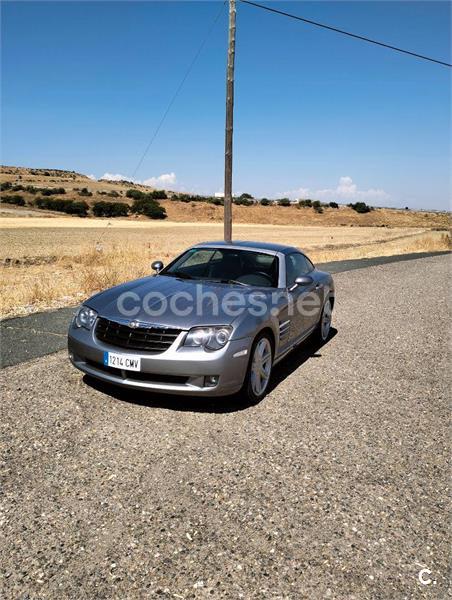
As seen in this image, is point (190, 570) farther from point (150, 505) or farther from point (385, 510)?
point (385, 510)

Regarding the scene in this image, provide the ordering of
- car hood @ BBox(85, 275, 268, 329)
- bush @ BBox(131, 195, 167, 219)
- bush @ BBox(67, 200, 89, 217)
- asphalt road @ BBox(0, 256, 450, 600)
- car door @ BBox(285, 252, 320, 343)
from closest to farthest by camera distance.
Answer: asphalt road @ BBox(0, 256, 450, 600) < car hood @ BBox(85, 275, 268, 329) < car door @ BBox(285, 252, 320, 343) < bush @ BBox(67, 200, 89, 217) < bush @ BBox(131, 195, 167, 219)

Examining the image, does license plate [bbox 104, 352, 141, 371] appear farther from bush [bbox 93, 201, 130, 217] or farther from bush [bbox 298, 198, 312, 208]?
bush [bbox 298, 198, 312, 208]

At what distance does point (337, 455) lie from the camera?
3.62 metres

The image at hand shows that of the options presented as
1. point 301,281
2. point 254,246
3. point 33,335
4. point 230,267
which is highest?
point 254,246

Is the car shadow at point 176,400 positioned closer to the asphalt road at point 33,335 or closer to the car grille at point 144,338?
the car grille at point 144,338

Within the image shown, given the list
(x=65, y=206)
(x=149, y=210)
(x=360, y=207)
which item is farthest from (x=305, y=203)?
(x=65, y=206)

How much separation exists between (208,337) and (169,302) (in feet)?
2.10

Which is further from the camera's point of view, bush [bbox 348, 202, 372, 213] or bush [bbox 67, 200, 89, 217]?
bush [bbox 348, 202, 372, 213]

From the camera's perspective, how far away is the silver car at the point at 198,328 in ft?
13.0

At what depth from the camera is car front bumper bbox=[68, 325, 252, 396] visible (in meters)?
3.89

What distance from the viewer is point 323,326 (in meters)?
6.70

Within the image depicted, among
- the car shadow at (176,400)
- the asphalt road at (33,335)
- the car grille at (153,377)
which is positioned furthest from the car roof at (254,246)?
the asphalt road at (33,335)

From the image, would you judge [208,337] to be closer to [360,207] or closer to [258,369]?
[258,369]

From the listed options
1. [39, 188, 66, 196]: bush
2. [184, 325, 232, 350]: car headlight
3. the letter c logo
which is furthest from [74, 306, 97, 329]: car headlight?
[39, 188, 66, 196]: bush
